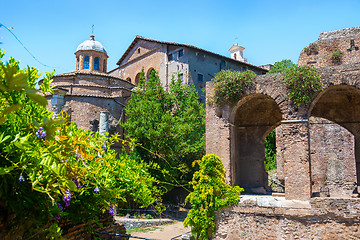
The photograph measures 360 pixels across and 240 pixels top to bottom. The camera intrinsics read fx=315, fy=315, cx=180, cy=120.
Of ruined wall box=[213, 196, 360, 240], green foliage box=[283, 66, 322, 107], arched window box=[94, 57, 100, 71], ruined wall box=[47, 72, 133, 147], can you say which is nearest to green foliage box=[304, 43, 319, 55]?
green foliage box=[283, 66, 322, 107]

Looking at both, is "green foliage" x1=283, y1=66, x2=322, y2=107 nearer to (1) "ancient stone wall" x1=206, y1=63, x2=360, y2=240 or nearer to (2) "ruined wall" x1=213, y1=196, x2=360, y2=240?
(1) "ancient stone wall" x1=206, y1=63, x2=360, y2=240

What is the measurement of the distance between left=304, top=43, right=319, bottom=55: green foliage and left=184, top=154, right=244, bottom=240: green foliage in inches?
496

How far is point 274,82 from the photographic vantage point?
10672 millimetres

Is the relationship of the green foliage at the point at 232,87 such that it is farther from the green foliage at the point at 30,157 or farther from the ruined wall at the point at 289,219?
the green foliage at the point at 30,157

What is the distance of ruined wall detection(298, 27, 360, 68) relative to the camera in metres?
18.1

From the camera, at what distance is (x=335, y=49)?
18844 mm

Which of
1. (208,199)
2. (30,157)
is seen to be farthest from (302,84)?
(30,157)

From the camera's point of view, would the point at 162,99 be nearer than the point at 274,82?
→ No

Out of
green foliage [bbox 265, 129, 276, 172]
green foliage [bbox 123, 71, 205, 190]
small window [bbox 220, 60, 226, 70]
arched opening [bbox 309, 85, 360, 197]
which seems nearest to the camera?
arched opening [bbox 309, 85, 360, 197]

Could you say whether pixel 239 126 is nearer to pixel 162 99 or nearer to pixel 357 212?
pixel 357 212

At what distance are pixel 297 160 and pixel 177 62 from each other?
21529 mm

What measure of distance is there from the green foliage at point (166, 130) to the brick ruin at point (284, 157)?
6673 mm

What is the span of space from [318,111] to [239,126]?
337cm

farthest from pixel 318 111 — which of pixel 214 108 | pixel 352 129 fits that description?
pixel 214 108
